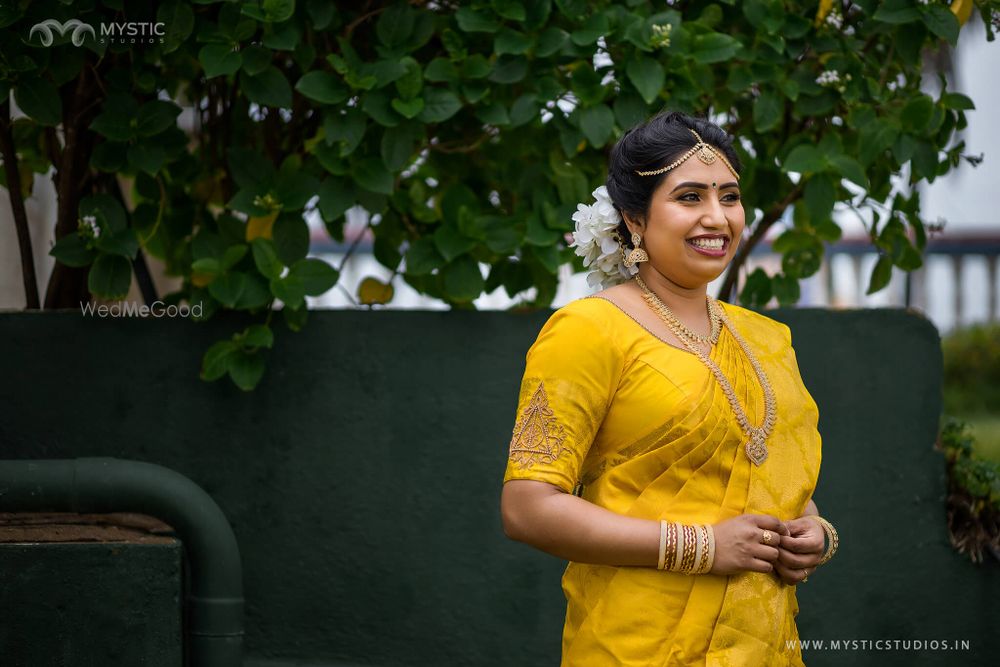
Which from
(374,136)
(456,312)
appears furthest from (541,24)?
(456,312)

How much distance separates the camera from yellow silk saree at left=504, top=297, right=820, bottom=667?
214 centimetres

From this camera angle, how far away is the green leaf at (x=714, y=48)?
11.1ft

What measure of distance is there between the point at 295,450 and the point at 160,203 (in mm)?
917

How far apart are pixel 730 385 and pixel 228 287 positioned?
5.73ft

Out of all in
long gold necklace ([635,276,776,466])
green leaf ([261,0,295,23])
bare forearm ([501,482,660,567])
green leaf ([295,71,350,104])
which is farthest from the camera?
green leaf ([295,71,350,104])

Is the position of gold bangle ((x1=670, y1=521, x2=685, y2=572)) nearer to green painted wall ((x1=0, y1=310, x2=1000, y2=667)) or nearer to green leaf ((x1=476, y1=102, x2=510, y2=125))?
green painted wall ((x1=0, y1=310, x2=1000, y2=667))

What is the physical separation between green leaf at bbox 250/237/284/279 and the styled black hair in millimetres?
1409

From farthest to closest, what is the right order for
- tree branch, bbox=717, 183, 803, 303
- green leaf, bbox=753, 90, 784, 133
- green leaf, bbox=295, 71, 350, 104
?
1. tree branch, bbox=717, 183, 803, 303
2. green leaf, bbox=753, 90, 784, 133
3. green leaf, bbox=295, 71, 350, 104

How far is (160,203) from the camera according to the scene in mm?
3730

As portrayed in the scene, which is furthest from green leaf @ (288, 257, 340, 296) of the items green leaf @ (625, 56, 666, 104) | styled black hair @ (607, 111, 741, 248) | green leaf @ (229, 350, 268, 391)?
styled black hair @ (607, 111, 741, 248)

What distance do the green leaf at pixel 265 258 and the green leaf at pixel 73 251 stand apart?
53 centimetres

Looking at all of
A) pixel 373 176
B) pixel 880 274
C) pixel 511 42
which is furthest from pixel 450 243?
pixel 880 274

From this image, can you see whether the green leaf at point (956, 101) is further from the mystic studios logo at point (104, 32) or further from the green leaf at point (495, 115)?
the mystic studios logo at point (104, 32)

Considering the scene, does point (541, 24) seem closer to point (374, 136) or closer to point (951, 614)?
point (374, 136)
